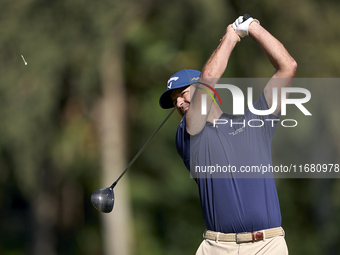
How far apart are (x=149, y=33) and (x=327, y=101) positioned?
13.1 ft

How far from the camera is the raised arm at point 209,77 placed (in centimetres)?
333

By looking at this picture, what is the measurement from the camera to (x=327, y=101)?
32.6 ft

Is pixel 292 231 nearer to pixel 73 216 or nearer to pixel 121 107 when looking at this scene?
pixel 121 107

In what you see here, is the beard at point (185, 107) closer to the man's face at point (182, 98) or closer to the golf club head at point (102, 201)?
the man's face at point (182, 98)

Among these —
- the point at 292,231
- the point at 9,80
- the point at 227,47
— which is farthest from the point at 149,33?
the point at 227,47

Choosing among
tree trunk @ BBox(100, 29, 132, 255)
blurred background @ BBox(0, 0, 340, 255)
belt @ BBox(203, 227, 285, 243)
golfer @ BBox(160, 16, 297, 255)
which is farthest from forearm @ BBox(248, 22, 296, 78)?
tree trunk @ BBox(100, 29, 132, 255)

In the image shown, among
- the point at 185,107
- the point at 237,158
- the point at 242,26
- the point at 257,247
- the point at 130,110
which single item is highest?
the point at 130,110

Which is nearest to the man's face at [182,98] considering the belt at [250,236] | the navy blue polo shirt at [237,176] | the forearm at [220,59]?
the navy blue polo shirt at [237,176]

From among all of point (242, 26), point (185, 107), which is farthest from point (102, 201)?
point (242, 26)

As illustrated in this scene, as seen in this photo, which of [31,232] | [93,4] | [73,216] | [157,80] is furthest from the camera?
[73,216]

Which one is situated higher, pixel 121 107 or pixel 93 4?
pixel 93 4

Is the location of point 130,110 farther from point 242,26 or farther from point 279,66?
point 279,66

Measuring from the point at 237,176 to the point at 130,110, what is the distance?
35.1ft

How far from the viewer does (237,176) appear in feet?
10.9
